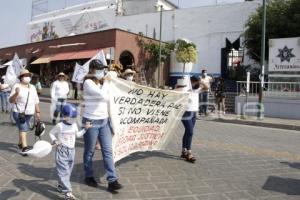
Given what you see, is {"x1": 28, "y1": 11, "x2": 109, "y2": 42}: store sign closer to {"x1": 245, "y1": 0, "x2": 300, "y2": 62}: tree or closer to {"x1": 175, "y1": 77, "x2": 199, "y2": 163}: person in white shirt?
{"x1": 245, "y1": 0, "x2": 300, "y2": 62}: tree

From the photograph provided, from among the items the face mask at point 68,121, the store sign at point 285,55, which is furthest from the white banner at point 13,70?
the store sign at point 285,55

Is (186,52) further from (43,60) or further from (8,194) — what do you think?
(8,194)

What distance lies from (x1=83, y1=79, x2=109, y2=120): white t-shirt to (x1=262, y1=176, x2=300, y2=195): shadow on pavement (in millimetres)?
2579

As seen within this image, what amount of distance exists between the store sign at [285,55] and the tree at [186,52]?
887 centimetres

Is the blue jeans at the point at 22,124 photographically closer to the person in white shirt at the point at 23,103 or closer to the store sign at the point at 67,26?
the person in white shirt at the point at 23,103

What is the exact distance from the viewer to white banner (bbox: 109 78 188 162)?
6.40 metres

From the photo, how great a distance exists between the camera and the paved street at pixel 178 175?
5686 millimetres

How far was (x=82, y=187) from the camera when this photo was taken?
19.2ft

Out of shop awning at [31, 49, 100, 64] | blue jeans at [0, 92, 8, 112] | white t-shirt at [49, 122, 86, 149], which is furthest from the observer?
shop awning at [31, 49, 100, 64]

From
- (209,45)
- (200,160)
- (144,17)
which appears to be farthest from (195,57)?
(200,160)

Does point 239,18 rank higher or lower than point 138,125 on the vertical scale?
higher

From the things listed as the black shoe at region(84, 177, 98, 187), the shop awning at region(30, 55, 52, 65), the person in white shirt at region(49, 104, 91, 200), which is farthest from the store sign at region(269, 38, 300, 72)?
the shop awning at region(30, 55, 52, 65)

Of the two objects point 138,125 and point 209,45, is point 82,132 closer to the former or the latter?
point 138,125

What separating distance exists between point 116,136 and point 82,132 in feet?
2.42
